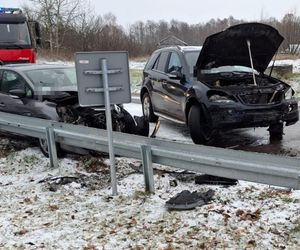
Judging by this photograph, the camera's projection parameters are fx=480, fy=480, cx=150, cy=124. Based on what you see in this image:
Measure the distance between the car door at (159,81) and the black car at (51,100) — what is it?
1531mm

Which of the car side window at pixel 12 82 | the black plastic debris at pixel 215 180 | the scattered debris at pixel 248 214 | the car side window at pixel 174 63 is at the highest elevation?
the car side window at pixel 174 63

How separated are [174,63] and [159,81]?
612 mm

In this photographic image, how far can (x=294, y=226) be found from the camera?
172 inches

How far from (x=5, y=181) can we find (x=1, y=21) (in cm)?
1140

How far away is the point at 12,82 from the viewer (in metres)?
9.08

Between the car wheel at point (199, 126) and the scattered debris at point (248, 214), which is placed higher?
the car wheel at point (199, 126)

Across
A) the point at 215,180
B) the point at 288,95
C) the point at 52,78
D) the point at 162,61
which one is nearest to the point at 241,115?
the point at 288,95

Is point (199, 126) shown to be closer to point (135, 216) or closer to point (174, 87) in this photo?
point (174, 87)

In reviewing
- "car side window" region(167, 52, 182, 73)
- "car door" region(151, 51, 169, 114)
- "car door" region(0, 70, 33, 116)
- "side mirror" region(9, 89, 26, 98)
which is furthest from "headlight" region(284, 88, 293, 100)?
"side mirror" region(9, 89, 26, 98)

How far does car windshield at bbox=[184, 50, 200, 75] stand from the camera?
28.6 feet

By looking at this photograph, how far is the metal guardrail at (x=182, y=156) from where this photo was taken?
4480mm

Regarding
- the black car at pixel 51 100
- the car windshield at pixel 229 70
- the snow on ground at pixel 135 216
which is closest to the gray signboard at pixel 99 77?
the snow on ground at pixel 135 216

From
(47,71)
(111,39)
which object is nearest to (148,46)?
(111,39)

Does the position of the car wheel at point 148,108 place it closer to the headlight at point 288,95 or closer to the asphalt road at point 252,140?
the asphalt road at point 252,140
